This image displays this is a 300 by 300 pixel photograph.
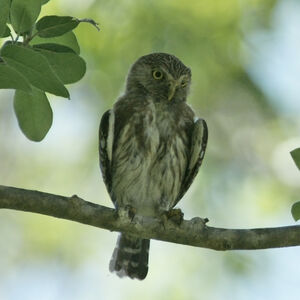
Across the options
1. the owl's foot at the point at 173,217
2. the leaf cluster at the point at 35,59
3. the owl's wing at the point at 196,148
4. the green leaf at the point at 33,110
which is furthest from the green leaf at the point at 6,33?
the owl's wing at the point at 196,148

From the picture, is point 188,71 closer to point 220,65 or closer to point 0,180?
point 220,65

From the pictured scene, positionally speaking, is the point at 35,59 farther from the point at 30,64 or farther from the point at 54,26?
the point at 54,26

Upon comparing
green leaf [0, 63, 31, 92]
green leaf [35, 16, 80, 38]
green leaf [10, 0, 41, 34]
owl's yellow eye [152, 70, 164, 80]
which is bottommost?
green leaf [0, 63, 31, 92]

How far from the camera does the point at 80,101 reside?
309 inches

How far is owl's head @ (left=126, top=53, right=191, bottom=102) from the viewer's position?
6.07 metres

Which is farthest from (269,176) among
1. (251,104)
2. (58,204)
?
(58,204)

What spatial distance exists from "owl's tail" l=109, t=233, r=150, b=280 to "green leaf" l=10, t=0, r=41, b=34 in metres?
3.33

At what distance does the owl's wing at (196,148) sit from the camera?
18.2 ft

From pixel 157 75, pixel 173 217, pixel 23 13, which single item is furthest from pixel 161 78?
pixel 23 13

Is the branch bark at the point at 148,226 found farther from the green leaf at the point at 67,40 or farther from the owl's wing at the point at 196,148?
the owl's wing at the point at 196,148

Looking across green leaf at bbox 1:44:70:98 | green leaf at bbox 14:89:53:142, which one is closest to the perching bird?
green leaf at bbox 14:89:53:142

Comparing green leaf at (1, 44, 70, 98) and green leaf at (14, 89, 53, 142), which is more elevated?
green leaf at (14, 89, 53, 142)

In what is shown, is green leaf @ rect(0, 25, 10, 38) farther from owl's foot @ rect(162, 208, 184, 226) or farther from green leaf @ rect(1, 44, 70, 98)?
owl's foot @ rect(162, 208, 184, 226)

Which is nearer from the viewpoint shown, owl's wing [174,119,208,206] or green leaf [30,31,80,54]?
green leaf [30,31,80,54]
